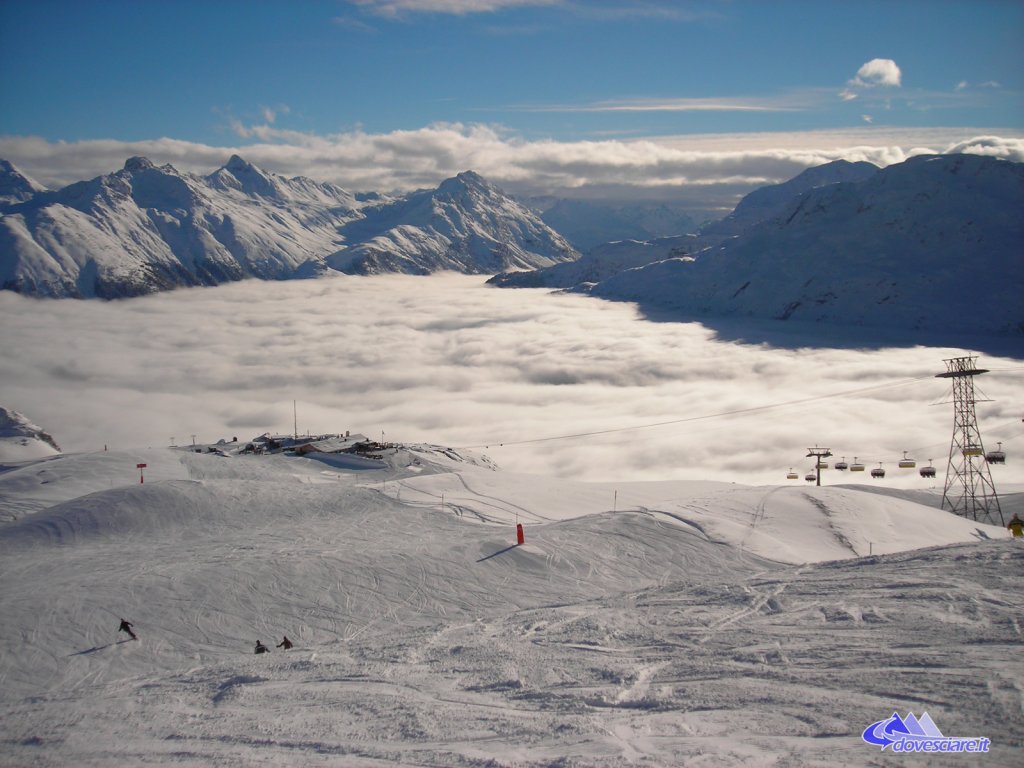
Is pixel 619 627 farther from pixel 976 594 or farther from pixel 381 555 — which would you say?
pixel 381 555

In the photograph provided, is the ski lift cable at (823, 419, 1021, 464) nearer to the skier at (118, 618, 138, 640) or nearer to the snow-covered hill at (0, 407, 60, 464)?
the skier at (118, 618, 138, 640)

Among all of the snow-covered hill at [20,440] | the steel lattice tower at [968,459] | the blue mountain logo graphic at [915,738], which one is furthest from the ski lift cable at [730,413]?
the blue mountain logo graphic at [915,738]

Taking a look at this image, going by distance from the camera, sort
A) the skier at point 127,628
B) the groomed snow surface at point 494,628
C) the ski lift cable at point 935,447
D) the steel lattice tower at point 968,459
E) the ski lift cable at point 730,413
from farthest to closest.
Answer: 1. the ski lift cable at point 730,413
2. the ski lift cable at point 935,447
3. the steel lattice tower at point 968,459
4. the skier at point 127,628
5. the groomed snow surface at point 494,628

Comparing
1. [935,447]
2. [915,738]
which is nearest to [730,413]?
[935,447]

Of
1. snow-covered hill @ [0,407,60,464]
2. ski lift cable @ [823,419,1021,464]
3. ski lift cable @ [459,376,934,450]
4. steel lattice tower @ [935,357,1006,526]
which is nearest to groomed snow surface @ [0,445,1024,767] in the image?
steel lattice tower @ [935,357,1006,526]

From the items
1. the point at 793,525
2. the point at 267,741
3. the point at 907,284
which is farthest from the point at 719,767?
the point at 907,284

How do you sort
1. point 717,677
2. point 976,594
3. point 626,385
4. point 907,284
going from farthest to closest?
point 907,284
point 626,385
point 976,594
point 717,677

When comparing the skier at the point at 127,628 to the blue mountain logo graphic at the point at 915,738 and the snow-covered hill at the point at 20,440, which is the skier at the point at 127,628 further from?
the snow-covered hill at the point at 20,440
